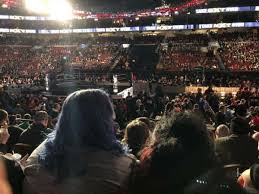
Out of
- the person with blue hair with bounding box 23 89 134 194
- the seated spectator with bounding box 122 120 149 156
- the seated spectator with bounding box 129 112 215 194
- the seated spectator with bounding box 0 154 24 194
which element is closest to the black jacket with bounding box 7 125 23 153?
the seated spectator with bounding box 122 120 149 156

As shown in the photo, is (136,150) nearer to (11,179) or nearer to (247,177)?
(247,177)

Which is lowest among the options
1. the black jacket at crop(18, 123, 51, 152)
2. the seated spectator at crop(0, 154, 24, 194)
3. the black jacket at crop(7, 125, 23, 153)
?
the black jacket at crop(7, 125, 23, 153)

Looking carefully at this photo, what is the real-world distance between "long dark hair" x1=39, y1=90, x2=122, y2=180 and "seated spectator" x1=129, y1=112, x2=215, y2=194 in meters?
Result: 0.31

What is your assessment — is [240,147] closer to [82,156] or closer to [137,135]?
[137,135]

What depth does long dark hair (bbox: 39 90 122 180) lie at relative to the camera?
8.50 feet

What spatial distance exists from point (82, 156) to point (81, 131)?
0.50ft

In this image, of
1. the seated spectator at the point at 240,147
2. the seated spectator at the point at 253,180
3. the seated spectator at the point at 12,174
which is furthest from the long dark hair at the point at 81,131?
the seated spectator at the point at 240,147

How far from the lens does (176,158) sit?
7.54 ft

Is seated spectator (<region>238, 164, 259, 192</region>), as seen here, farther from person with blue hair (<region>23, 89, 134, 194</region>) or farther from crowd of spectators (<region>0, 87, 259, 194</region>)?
person with blue hair (<region>23, 89, 134, 194</region>)

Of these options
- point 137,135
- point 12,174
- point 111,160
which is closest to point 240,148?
point 137,135

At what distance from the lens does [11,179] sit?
268 centimetres

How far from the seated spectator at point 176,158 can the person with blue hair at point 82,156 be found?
189 mm

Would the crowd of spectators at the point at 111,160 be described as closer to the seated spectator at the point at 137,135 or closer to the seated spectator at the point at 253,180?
the seated spectator at the point at 253,180

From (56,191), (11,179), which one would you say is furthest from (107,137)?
(11,179)
